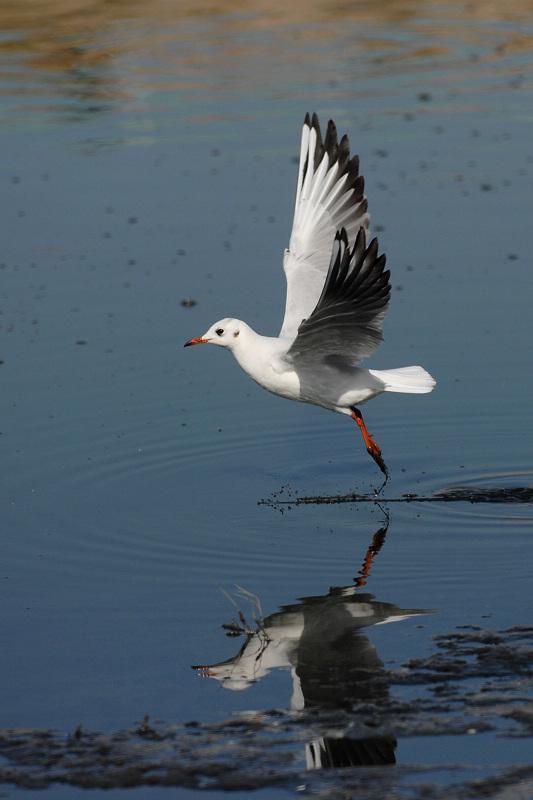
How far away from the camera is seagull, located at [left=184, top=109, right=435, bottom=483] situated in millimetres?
7707

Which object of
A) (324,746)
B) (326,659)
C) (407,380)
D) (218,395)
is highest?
(218,395)

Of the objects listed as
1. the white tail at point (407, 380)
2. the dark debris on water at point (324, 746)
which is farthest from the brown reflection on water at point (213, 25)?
the dark debris on water at point (324, 746)

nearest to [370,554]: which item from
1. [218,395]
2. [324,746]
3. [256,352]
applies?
[256,352]

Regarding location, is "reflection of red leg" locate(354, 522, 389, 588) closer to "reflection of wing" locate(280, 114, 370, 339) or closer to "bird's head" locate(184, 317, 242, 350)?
"bird's head" locate(184, 317, 242, 350)

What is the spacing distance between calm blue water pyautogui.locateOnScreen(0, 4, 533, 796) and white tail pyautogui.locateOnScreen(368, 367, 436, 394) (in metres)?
0.75

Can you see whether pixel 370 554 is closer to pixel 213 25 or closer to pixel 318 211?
pixel 318 211

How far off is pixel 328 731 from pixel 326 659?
0.85 m

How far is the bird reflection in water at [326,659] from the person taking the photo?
210 inches

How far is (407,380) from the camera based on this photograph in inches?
347

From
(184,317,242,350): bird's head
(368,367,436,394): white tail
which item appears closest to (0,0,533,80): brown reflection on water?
(184,317,242,350): bird's head

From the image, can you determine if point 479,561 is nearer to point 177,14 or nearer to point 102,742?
point 102,742

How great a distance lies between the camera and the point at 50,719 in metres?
5.83

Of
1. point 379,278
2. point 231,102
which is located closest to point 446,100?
point 231,102

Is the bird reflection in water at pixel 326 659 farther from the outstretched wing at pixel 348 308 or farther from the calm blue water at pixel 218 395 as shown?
the outstretched wing at pixel 348 308
